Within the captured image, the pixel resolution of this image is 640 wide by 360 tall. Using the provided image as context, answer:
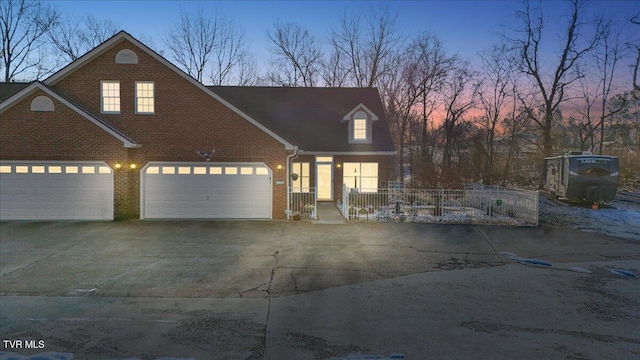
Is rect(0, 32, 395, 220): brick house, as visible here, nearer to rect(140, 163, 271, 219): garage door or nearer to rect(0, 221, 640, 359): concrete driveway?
rect(140, 163, 271, 219): garage door

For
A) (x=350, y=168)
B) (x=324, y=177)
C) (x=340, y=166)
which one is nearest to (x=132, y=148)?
(x=324, y=177)

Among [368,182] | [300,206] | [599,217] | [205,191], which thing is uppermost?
[368,182]

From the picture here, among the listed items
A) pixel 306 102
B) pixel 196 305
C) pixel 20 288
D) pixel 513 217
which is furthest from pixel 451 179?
pixel 20 288

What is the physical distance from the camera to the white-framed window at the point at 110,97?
56.2 feet

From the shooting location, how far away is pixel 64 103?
15.9 meters

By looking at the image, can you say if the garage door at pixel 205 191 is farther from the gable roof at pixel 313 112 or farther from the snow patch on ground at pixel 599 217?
the snow patch on ground at pixel 599 217

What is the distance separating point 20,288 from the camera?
8.45 meters

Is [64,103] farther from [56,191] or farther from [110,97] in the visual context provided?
[56,191]

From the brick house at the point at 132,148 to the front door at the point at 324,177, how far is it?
5.01 metres

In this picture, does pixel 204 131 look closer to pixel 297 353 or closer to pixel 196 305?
pixel 196 305

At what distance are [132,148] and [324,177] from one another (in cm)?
993

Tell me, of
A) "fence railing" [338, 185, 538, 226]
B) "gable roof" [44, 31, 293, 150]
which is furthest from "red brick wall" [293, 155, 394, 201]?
"gable roof" [44, 31, 293, 150]

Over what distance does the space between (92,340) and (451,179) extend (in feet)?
63.3

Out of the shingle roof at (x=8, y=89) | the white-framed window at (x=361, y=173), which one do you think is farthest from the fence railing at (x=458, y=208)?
the shingle roof at (x=8, y=89)
